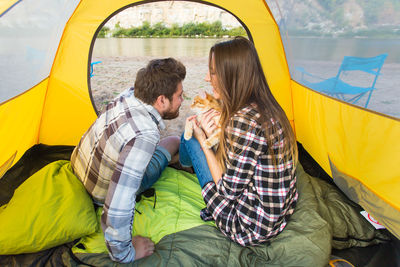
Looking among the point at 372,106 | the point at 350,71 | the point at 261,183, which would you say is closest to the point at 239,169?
the point at 261,183

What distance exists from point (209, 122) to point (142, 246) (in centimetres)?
83

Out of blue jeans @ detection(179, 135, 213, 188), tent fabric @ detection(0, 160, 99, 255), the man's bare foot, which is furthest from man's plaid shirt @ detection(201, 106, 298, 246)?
tent fabric @ detection(0, 160, 99, 255)

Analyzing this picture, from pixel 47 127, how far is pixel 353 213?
265 centimetres

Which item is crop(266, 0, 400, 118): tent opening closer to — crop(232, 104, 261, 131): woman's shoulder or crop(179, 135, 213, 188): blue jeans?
crop(232, 104, 261, 131): woman's shoulder

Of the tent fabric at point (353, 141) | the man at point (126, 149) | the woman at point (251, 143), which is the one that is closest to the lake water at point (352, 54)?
the tent fabric at point (353, 141)

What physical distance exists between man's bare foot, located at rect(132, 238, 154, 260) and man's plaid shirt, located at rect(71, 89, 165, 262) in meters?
0.06

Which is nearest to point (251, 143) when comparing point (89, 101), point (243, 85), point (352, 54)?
point (243, 85)

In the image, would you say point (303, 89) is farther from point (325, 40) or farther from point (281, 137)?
point (281, 137)

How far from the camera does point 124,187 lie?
1160mm

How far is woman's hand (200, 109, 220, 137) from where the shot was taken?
1638mm

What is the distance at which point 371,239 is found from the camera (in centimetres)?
162

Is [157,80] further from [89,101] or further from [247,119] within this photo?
[89,101]

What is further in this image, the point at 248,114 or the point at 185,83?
the point at 185,83

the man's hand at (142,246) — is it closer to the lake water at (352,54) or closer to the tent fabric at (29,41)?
the lake water at (352,54)
